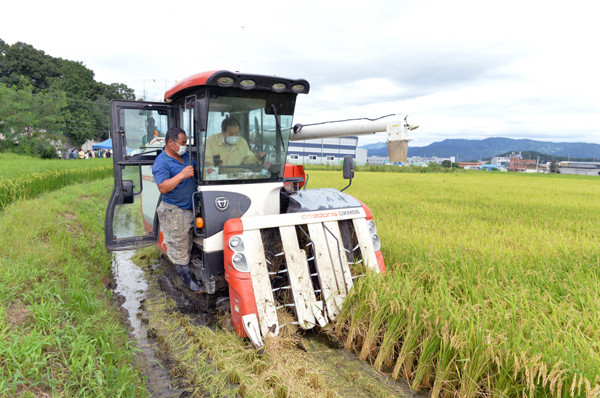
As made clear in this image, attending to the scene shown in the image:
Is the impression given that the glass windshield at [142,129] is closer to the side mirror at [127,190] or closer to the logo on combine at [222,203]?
the side mirror at [127,190]

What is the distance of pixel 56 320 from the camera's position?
119 inches

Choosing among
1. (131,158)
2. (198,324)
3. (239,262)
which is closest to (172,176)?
(131,158)

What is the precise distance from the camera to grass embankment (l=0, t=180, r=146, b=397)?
234 centimetres

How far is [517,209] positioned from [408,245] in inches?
197

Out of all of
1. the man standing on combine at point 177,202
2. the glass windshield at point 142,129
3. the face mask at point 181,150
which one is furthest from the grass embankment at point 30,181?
the face mask at point 181,150

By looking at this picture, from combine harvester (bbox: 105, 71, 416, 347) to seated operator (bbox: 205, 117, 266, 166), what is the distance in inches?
2.1

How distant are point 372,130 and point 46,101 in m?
28.7

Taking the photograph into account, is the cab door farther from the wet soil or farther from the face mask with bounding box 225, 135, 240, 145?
the face mask with bounding box 225, 135, 240, 145

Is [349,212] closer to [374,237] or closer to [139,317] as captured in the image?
[374,237]

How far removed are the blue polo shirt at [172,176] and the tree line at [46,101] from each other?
25055 millimetres

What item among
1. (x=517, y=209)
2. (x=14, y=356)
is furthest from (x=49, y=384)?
(x=517, y=209)

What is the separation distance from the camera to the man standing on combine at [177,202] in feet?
12.6

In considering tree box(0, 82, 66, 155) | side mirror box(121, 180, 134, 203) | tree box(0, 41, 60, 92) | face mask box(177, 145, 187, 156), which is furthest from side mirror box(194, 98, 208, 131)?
tree box(0, 41, 60, 92)

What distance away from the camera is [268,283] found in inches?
129
